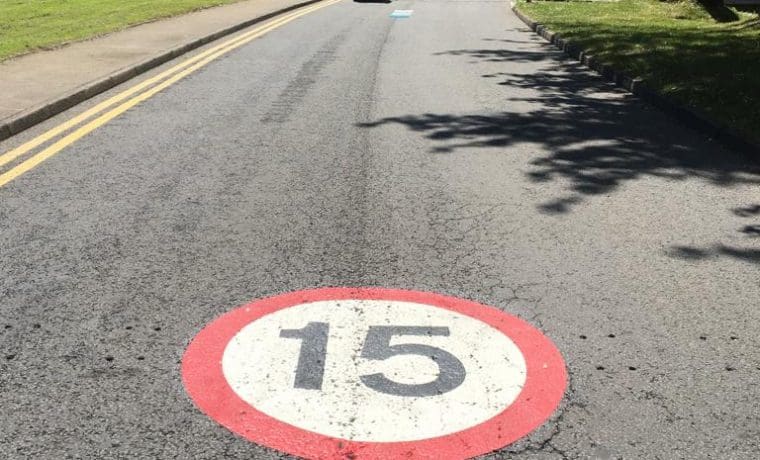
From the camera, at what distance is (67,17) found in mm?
19156

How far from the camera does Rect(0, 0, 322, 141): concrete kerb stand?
→ 26.3 ft

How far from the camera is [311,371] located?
11.6 feet

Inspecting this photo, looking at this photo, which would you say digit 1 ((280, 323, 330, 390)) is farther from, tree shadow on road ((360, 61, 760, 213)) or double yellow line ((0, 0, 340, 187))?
double yellow line ((0, 0, 340, 187))

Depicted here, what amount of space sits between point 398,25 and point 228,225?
16283mm

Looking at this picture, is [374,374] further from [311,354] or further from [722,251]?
[722,251]

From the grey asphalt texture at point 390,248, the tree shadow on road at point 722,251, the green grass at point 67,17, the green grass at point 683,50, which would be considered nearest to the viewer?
the grey asphalt texture at point 390,248

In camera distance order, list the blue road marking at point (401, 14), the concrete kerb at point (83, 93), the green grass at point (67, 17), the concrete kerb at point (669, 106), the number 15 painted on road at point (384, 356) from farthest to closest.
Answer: the blue road marking at point (401, 14)
the green grass at point (67, 17)
the concrete kerb at point (83, 93)
the concrete kerb at point (669, 106)
the number 15 painted on road at point (384, 356)

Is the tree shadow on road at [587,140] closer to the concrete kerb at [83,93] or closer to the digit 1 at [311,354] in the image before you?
the digit 1 at [311,354]

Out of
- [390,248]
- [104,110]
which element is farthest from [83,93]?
[390,248]

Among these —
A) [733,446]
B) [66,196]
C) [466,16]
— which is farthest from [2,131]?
[466,16]

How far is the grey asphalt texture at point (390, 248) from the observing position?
325 centimetres

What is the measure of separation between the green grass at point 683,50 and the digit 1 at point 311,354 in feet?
17.2

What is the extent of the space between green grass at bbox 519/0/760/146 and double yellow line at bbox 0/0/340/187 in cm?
613

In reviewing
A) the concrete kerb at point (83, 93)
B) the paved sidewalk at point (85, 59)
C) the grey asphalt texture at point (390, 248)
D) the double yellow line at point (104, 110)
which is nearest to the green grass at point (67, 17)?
the paved sidewalk at point (85, 59)
